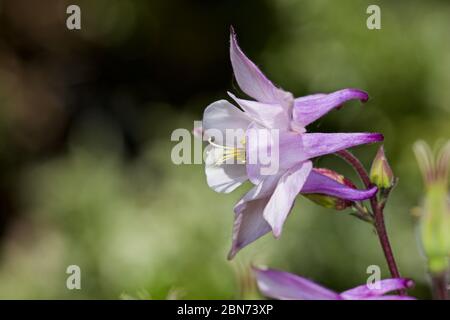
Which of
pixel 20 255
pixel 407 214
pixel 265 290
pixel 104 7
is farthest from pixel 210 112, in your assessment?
pixel 104 7

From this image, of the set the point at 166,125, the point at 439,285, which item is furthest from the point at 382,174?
the point at 166,125

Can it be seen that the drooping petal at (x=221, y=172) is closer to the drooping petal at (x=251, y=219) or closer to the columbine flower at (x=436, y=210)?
the drooping petal at (x=251, y=219)

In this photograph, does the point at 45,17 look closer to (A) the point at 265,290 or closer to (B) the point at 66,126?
(B) the point at 66,126

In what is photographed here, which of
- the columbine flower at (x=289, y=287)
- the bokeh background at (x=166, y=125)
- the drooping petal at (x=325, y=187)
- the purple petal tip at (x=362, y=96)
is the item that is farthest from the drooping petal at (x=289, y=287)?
the bokeh background at (x=166, y=125)

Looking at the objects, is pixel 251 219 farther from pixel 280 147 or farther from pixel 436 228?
pixel 436 228

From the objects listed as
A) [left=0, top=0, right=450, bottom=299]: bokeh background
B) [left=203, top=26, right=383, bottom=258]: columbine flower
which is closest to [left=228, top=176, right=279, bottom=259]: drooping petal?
[left=203, top=26, right=383, bottom=258]: columbine flower
